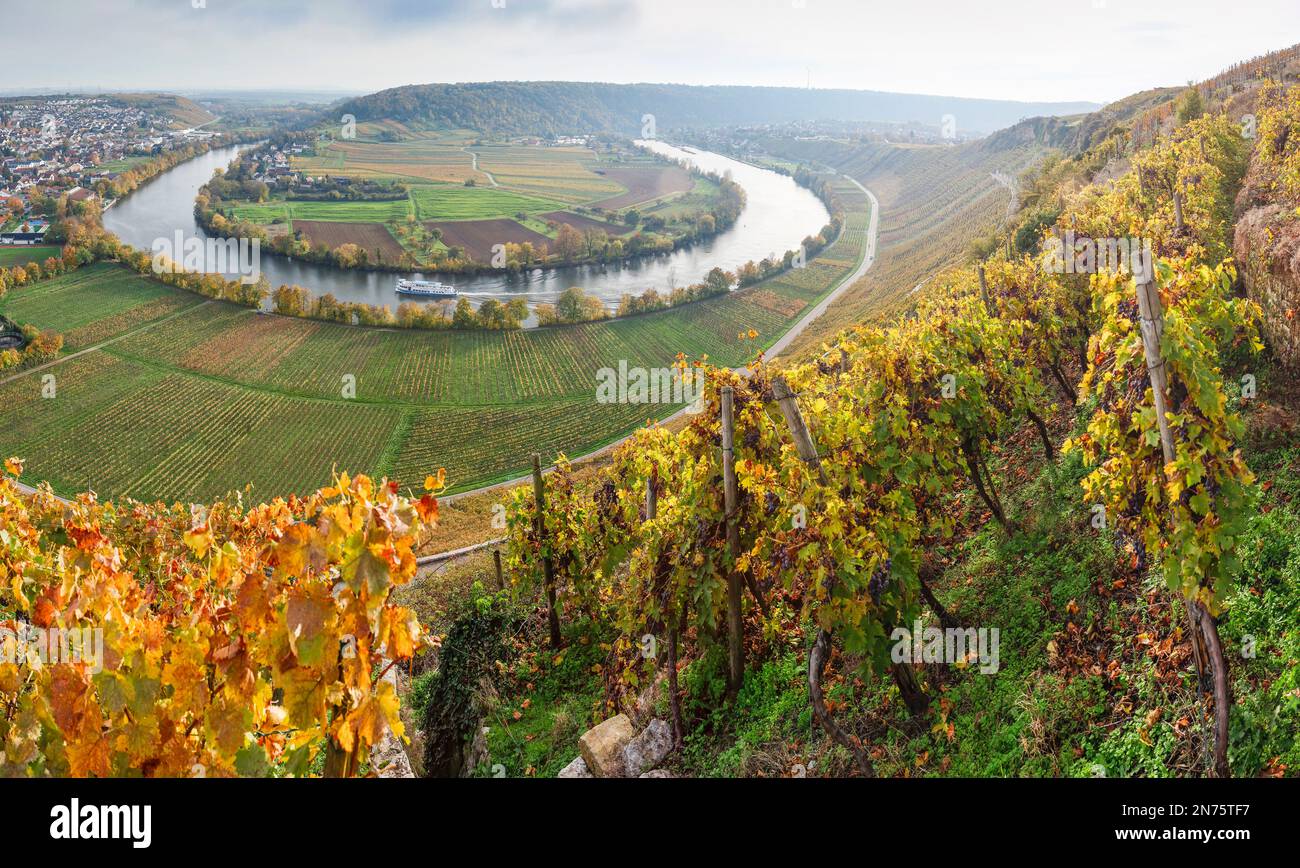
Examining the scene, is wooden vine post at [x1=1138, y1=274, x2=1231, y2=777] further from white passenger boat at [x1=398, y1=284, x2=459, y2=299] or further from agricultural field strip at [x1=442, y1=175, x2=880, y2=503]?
white passenger boat at [x1=398, y1=284, x2=459, y2=299]

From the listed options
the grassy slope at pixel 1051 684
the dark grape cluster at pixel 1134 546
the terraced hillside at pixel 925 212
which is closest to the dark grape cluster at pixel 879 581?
the grassy slope at pixel 1051 684

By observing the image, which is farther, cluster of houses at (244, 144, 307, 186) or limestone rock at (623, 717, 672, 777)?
cluster of houses at (244, 144, 307, 186)

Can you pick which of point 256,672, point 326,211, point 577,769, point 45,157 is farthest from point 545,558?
point 45,157

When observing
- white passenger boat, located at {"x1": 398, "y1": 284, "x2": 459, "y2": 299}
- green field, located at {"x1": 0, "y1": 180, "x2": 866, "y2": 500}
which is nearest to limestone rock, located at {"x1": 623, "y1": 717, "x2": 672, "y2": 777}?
green field, located at {"x1": 0, "y1": 180, "x2": 866, "y2": 500}

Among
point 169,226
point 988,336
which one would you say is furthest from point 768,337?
point 169,226

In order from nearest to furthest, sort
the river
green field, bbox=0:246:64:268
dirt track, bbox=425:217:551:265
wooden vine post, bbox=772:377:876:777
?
1. wooden vine post, bbox=772:377:876:777
2. green field, bbox=0:246:64:268
3. the river
4. dirt track, bbox=425:217:551:265

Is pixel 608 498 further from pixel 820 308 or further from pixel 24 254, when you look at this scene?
pixel 24 254

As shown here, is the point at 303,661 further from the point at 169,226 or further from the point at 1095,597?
the point at 169,226
